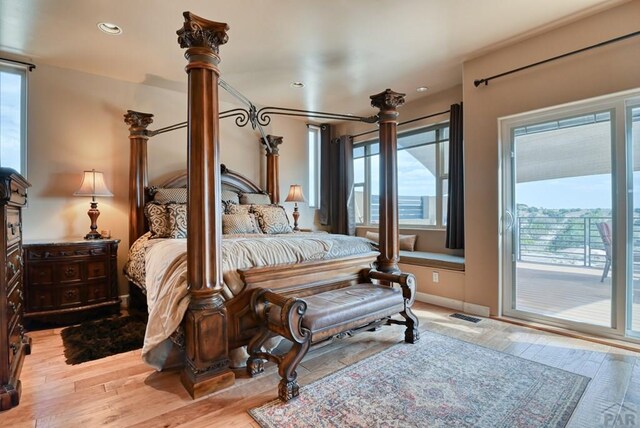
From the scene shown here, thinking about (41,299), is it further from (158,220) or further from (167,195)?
(167,195)

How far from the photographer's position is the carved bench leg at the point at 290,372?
6.27 ft

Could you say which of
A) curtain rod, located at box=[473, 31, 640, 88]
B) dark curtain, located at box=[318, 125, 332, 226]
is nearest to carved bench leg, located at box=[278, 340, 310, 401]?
curtain rod, located at box=[473, 31, 640, 88]

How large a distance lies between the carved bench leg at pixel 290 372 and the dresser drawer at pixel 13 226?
72.0 inches

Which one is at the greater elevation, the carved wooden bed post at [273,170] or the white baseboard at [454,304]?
the carved wooden bed post at [273,170]

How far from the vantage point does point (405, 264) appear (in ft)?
14.4

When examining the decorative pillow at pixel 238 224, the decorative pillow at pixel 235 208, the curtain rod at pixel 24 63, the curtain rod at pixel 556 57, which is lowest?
the decorative pillow at pixel 238 224

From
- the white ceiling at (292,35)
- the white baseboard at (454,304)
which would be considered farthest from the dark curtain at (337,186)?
the white baseboard at (454,304)

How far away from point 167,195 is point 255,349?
8.28 ft

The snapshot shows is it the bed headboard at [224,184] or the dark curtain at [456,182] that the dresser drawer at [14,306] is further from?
the dark curtain at [456,182]

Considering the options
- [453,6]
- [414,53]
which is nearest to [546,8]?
[453,6]

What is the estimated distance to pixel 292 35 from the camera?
297 centimetres

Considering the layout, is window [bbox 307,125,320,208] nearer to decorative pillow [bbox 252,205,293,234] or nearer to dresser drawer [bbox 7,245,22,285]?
decorative pillow [bbox 252,205,293,234]

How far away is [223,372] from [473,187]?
3.08 meters

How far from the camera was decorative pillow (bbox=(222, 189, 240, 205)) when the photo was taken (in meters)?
4.34
